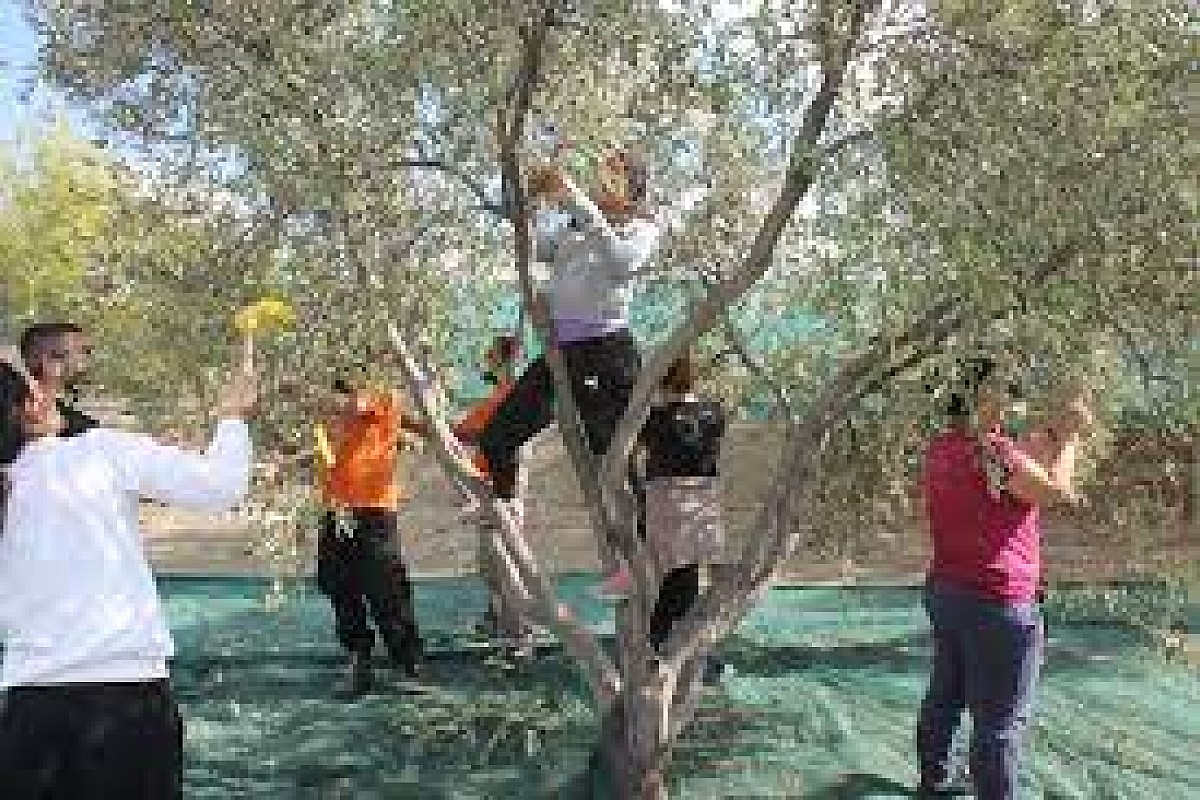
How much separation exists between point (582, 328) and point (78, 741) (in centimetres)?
307

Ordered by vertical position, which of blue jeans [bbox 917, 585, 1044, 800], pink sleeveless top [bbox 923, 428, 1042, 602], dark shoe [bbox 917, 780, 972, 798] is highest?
pink sleeveless top [bbox 923, 428, 1042, 602]

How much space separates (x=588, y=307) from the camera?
21.5 ft

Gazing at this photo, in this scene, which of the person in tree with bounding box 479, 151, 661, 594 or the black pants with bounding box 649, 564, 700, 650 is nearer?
the person in tree with bounding box 479, 151, 661, 594

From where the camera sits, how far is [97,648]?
394 cm

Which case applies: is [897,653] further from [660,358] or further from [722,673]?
[660,358]

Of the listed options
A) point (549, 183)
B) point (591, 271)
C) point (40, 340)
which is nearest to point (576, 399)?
point (591, 271)

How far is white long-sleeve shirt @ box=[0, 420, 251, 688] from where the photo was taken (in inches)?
155

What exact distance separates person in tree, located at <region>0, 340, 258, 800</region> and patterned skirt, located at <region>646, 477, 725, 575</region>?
3.44 m

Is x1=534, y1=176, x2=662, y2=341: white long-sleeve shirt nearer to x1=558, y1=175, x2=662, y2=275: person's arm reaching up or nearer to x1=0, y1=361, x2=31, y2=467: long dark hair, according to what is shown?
x1=558, y1=175, x2=662, y2=275: person's arm reaching up

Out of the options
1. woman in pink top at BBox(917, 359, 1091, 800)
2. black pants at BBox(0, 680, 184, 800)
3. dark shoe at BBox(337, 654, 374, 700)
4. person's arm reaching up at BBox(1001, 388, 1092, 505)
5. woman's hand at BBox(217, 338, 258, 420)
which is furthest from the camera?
dark shoe at BBox(337, 654, 374, 700)

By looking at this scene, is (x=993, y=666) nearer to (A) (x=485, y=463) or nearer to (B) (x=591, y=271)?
(B) (x=591, y=271)

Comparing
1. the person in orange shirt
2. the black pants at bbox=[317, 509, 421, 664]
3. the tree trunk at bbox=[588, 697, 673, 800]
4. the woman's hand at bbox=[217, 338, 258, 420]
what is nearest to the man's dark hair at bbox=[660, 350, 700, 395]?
the tree trunk at bbox=[588, 697, 673, 800]

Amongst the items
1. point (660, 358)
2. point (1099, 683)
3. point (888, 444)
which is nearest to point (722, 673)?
point (1099, 683)

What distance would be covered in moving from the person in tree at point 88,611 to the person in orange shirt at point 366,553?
4.34m
